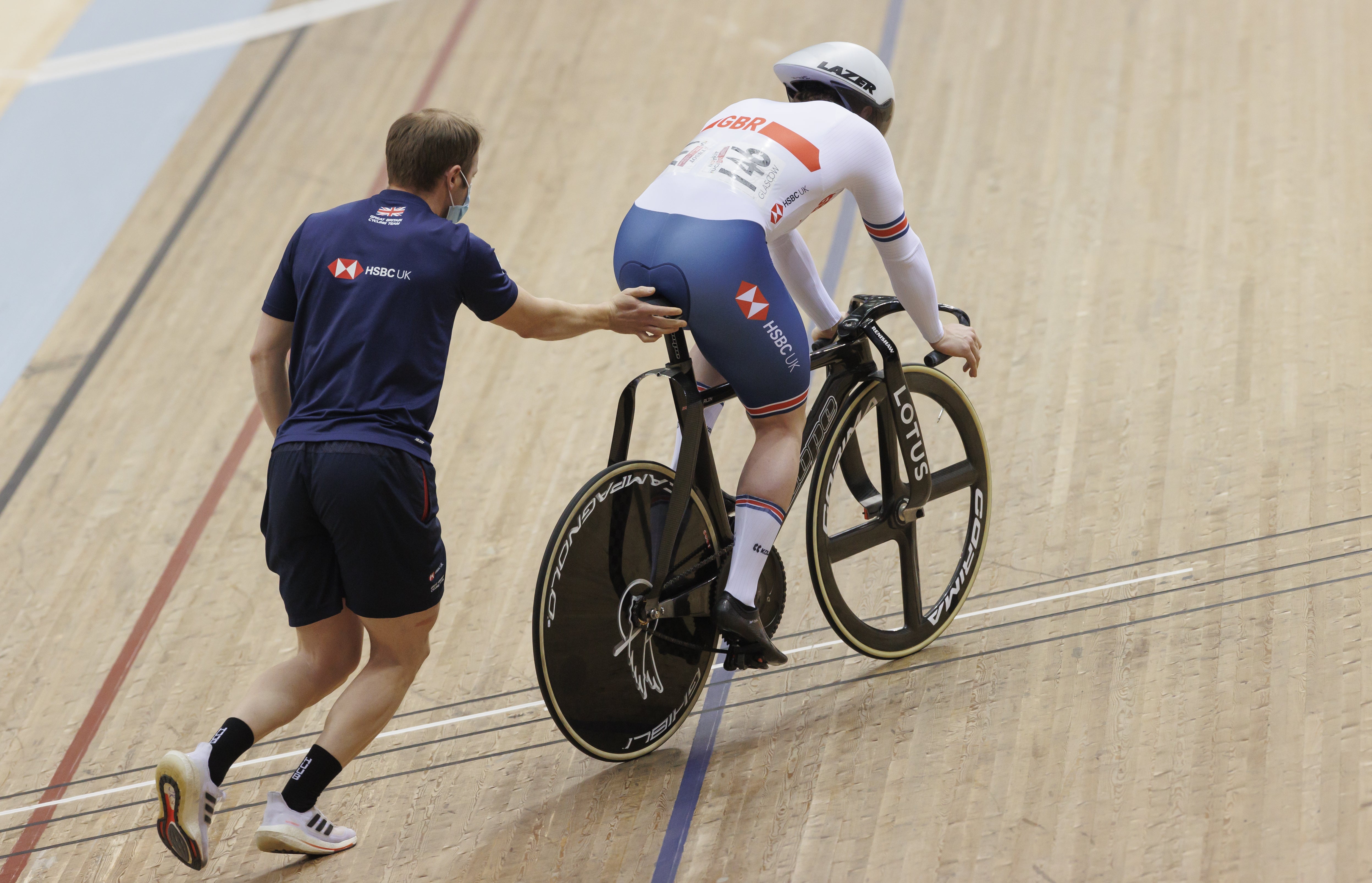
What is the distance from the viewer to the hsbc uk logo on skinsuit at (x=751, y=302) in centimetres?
231

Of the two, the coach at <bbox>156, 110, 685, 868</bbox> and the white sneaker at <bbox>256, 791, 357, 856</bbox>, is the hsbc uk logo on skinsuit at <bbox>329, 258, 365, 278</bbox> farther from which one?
the white sneaker at <bbox>256, 791, 357, 856</bbox>

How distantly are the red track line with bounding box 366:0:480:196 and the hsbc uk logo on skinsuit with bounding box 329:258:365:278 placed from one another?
119 inches

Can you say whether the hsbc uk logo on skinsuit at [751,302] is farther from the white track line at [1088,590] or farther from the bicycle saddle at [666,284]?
the white track line at [1088,590]

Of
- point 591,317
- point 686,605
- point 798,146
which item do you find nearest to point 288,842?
point 686,605

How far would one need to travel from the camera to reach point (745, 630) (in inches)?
99.3

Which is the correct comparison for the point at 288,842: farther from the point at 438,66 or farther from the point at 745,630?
the point at 438,66

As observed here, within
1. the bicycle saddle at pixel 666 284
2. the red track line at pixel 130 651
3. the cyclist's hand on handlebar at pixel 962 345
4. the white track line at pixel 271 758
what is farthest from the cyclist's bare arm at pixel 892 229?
the red track line at pixel 130 651

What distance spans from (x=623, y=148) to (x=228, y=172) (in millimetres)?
1734

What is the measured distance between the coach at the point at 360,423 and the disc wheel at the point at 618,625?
23 centimetres

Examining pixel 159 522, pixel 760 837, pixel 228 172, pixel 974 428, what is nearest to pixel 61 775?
pixel 159 522

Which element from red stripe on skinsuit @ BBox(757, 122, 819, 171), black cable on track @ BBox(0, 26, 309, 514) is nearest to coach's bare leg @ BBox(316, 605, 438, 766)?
red stripe on skinsuit @ BBox(757, 122, 819, 171)

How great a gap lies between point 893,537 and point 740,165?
941mm

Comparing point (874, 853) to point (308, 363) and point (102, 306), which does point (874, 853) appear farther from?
point (102, 306)

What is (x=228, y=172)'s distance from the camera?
5.36m
